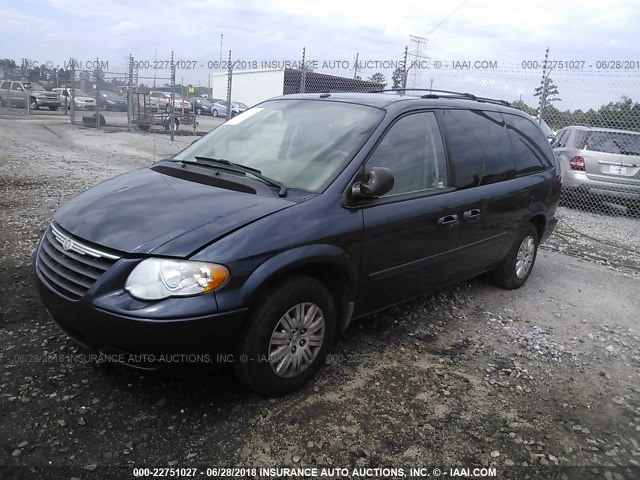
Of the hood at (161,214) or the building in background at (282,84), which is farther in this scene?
the building in background at (282,84)

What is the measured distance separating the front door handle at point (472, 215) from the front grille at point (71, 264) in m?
2.60

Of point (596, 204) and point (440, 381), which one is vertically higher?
point (596, 204)

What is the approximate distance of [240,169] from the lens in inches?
135

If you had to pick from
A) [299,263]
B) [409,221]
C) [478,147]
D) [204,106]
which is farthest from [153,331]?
[204,106]

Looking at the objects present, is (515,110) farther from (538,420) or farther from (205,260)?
(205,260)

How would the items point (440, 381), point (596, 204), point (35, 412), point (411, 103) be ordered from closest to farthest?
point (35, 412) → point (440, 381) → point (411, 103) → point (596, 204)

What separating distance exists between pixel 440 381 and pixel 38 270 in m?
2.58

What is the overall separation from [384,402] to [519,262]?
8.89 ft

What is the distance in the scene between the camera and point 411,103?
375cm

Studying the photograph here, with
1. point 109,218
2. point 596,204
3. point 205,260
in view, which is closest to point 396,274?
point 205,260

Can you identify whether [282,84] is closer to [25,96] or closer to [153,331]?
[25,96]

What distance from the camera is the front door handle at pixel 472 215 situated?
3.98 m

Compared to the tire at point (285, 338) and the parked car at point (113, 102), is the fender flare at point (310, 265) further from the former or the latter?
the parked car at point (113, 102)

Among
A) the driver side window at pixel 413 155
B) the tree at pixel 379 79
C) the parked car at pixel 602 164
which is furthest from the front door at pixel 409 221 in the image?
the tree at pixel 379 79
